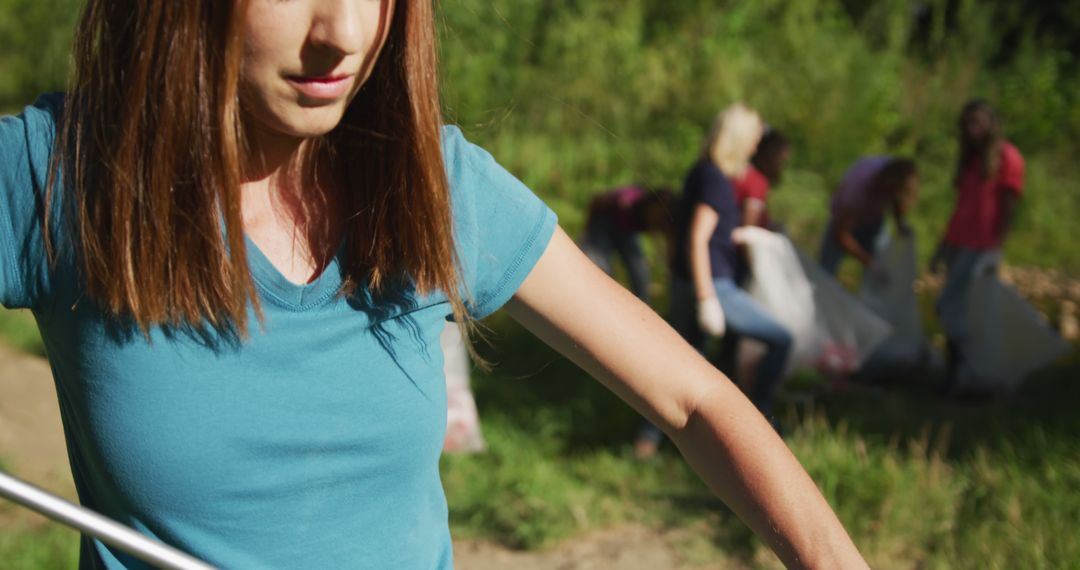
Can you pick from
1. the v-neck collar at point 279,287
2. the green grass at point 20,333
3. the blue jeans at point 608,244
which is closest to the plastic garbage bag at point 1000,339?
the blue jeans at point 608,244

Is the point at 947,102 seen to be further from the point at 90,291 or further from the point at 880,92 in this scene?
the point at 90,291

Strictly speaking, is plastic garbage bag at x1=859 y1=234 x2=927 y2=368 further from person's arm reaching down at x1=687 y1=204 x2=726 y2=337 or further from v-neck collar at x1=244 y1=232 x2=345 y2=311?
v-neck collar at x1=244 y1=232 x2=345 y2=311

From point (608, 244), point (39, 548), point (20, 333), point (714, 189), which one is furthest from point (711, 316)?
point (20, 333)

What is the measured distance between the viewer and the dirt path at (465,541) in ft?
13.2

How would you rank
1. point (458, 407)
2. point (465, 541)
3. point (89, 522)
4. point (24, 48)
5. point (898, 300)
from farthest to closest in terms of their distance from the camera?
point (24, 48), point (898, 300), point (458, 407), point (465, 541), point (89, 522)

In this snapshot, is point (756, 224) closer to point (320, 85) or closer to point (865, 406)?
point (865, 406)

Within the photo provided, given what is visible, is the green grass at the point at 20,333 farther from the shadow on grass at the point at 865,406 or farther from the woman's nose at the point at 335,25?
the woman's nose at the point at 335,25

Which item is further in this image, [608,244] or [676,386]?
[608,244]

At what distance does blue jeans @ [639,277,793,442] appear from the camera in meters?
5.08

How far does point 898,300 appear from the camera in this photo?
6434mm

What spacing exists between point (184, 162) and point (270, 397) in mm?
224

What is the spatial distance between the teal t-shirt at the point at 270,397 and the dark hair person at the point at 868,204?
17.9 feet

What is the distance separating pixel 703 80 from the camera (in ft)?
Answer: 31.8

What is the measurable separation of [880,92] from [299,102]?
30.5 feet
